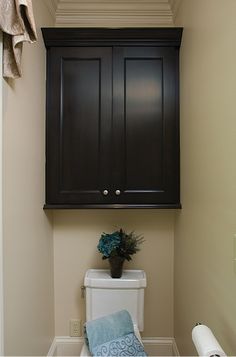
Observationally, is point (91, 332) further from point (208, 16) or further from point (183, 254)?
point (208, 16)

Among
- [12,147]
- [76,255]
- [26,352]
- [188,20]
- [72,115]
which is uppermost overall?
[188,20]

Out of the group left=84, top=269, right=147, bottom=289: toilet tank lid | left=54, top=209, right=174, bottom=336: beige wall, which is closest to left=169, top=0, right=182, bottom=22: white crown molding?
left=54, top=209, right=174, bottom=336: beige wall

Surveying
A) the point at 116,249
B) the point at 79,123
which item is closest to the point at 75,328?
the point at 116,249

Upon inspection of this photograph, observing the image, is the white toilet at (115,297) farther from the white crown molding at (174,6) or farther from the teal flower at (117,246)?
the white crown molding at (174,6)

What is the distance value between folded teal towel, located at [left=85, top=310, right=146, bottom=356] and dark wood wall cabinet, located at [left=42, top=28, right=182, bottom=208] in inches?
28.2

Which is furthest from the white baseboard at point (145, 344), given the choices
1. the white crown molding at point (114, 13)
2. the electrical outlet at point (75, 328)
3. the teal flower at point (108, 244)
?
the white crown molding at point (114, 13)

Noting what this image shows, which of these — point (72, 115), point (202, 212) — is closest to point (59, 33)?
point (72, 115)

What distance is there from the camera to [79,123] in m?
1.87

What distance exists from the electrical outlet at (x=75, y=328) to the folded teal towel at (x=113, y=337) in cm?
51

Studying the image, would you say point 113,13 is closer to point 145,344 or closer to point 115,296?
point 115,296

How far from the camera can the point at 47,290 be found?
74.2 inches

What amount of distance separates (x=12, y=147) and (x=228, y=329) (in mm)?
1194

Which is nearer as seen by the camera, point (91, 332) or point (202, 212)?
point (202, 212)

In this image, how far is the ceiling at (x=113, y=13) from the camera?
1990 millimetres
